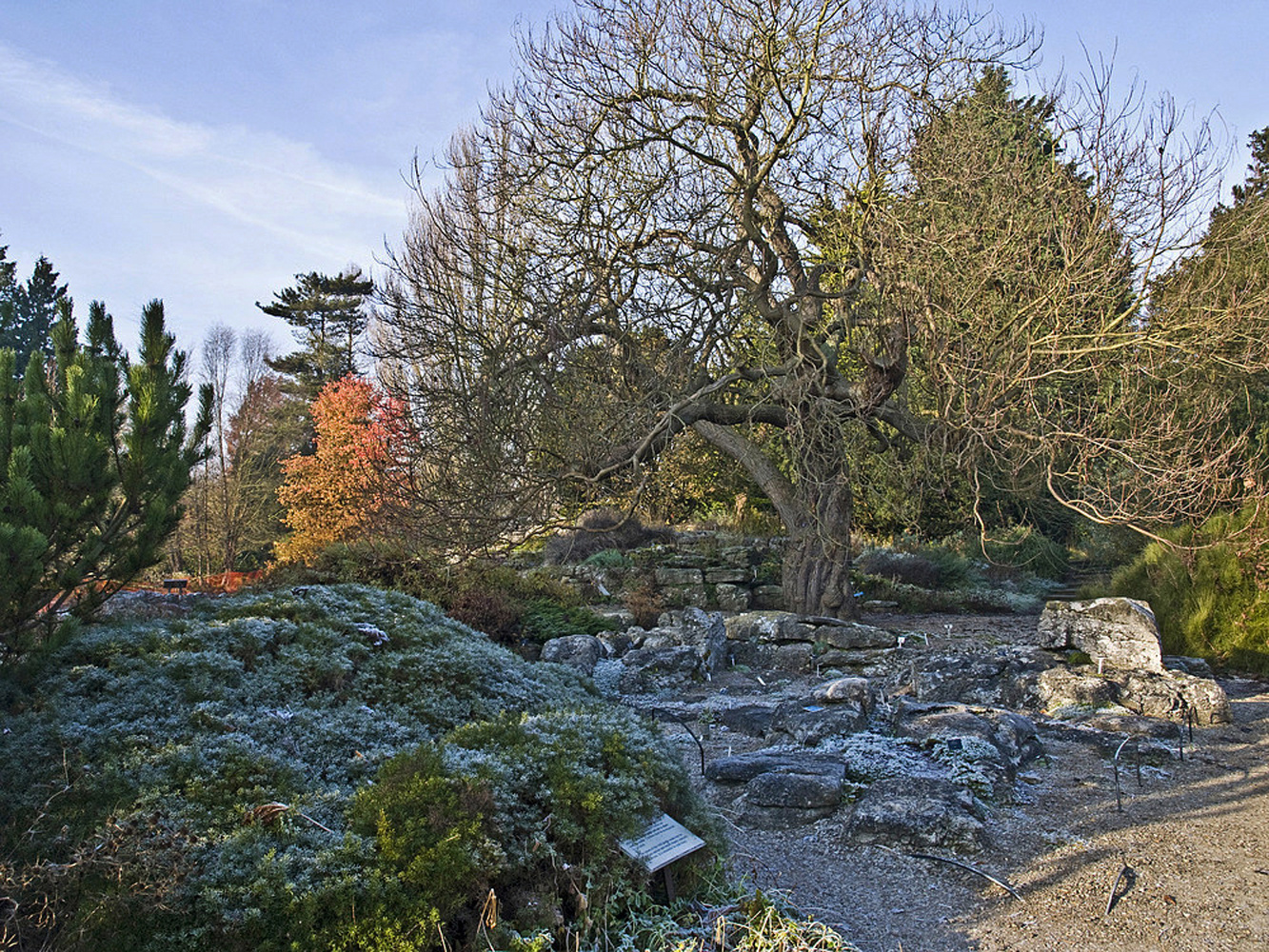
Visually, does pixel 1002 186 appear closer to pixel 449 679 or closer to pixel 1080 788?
pixel 1080 788

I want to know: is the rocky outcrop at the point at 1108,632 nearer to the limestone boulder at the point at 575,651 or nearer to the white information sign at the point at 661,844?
the limestone boulder at the point at 575,651

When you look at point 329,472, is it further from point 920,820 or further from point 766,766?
point 920,820

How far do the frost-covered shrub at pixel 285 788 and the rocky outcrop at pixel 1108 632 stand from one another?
16.4 ft

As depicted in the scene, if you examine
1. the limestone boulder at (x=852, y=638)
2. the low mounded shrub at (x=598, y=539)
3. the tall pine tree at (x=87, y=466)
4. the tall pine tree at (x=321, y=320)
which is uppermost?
the tall pine tree at (x=321, y=320)

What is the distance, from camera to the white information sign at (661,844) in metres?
2.91

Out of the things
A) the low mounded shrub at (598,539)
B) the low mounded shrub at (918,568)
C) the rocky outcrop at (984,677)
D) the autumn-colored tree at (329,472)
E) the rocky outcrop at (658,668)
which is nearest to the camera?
the rocky outcrop at (984,677)

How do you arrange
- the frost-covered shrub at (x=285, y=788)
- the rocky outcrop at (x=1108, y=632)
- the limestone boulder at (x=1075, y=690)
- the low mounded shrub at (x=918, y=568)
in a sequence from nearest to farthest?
the frost-covered shrub at (x=285, y=788) < the limestone boulder at (x=1075, y=690) < the rocky outcrop at (x=1108, y=632) < the low mounded shrub at (x=918, y=568)

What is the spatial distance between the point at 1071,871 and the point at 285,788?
9.96ft

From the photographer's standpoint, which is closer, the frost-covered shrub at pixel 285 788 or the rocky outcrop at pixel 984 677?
the frost-covered shrub at pixel 285 788

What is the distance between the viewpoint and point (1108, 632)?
7.08 m

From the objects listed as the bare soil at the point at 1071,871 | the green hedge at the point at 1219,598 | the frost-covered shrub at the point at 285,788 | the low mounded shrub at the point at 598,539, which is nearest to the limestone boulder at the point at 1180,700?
the bare soil at the point at 1071,871

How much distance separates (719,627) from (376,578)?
3347 millimetres

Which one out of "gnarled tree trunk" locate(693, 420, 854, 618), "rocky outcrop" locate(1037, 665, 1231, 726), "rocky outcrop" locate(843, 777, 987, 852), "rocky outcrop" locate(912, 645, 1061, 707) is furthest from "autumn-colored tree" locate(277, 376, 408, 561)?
"rocky outcrop" locate(843, 777, 987, 852)

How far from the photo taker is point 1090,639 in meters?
7.18
